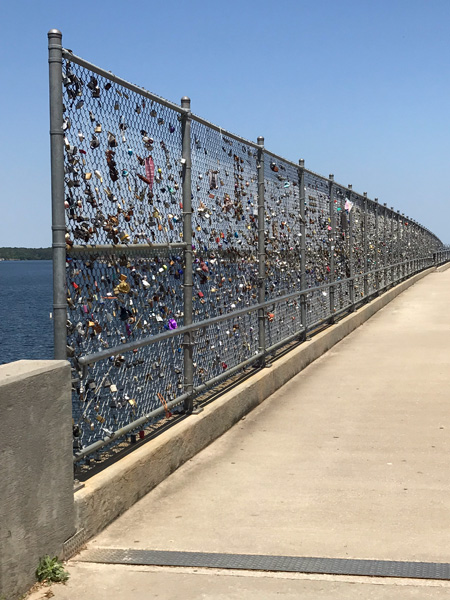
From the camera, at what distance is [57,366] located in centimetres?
440

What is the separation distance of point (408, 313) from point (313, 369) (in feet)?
25.5

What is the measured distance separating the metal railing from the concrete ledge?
179 millimetres

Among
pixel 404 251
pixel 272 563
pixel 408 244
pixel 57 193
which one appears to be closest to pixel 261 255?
pixel 57 193

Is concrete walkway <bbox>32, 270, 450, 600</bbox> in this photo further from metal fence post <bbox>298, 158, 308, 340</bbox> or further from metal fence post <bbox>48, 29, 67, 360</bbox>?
metal fence post <bbox>298, 158, 308, 340</bbox>

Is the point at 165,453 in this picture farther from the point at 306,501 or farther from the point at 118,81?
the point at 118,81

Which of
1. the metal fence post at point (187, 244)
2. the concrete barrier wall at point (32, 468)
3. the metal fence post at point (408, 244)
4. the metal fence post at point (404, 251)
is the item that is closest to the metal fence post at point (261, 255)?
the metal fence post at point (187, 244)

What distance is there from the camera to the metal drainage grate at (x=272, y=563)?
14.3ft

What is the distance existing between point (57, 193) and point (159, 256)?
1707 mm

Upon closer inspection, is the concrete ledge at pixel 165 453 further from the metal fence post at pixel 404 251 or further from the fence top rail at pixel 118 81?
the metal fence post at pixel 404 251

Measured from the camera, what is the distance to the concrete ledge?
4895 millimetres

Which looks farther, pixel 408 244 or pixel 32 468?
pixel 408 244

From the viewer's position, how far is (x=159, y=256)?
20.6 feet

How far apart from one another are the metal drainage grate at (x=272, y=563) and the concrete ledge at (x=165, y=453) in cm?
27

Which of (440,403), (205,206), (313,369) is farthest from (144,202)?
(313,369)
